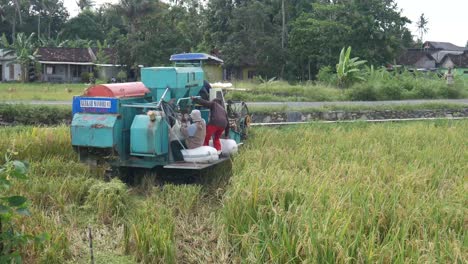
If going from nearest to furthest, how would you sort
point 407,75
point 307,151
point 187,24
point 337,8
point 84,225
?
point 84,225 < point 307,151 < point 407,75 < point 337,8 < point 187,24

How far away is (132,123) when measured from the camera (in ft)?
20.6

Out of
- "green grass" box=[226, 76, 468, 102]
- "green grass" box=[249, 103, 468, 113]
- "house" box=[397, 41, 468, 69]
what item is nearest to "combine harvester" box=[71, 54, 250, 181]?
"green grass" box=[249, 103, 468, 113]

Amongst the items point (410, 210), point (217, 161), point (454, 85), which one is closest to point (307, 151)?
point (217, 161)

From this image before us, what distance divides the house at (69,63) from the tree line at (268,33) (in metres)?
4.44

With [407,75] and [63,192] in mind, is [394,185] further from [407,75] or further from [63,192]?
[407,75]

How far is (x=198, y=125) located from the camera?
20.7ft

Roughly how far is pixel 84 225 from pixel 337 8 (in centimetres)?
2454

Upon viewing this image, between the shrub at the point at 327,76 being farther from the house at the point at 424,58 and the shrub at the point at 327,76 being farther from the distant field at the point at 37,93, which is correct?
the house at the point at 424,58

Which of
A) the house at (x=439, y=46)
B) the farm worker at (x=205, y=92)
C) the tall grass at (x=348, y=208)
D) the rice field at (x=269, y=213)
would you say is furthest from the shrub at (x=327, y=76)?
the house at (x=439, y=46)

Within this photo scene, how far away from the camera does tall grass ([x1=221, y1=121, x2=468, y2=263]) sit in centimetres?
345

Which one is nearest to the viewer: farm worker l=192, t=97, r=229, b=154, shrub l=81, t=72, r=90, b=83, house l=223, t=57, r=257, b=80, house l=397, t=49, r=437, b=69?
farm worker l=192, t=97, r=229, b=154

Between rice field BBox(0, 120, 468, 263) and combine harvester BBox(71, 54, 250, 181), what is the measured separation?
0.31 meters

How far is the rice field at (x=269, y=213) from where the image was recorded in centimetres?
356

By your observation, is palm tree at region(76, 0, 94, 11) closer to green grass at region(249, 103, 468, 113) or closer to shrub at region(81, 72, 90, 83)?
shrub at region(81, 72, 90, 83)
